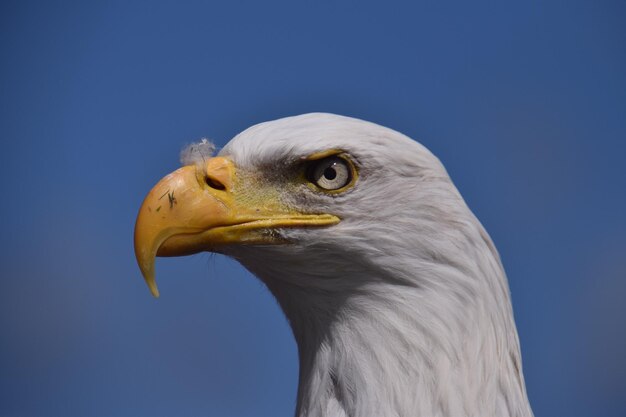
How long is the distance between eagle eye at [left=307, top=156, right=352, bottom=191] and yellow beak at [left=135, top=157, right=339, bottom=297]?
16cm

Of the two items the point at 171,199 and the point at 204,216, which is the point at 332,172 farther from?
the point at 171,199

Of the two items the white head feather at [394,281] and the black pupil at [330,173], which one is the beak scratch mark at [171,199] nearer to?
the white head feather at [394,281]

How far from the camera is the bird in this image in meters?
4.62

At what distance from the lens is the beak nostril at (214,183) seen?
15.7 feet

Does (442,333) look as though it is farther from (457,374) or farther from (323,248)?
(323,248)

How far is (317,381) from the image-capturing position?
4.88m

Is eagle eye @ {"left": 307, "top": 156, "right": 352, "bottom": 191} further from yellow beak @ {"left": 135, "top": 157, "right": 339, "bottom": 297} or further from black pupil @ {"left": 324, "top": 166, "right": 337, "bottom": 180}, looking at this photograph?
yellow beak @ {"left": 135, "top": 157, "right": 339, "bottom": 297}

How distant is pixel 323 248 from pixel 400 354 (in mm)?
641

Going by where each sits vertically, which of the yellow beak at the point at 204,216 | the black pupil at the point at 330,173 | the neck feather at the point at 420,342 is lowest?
the neck feather at the point at 420,342

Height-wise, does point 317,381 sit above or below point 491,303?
below

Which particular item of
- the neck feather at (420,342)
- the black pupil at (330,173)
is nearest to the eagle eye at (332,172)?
the black pupil at (330,173)

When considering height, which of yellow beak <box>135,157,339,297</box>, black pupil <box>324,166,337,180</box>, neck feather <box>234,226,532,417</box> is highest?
black pupil <box>324,166,337,180</box>

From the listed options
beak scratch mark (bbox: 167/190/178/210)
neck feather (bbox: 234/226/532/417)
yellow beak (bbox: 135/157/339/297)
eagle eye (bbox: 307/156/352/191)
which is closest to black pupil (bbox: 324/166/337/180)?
eagle eye (bbox: 307/156/352/191)

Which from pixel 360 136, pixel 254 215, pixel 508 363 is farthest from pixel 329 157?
pixel 508 363
